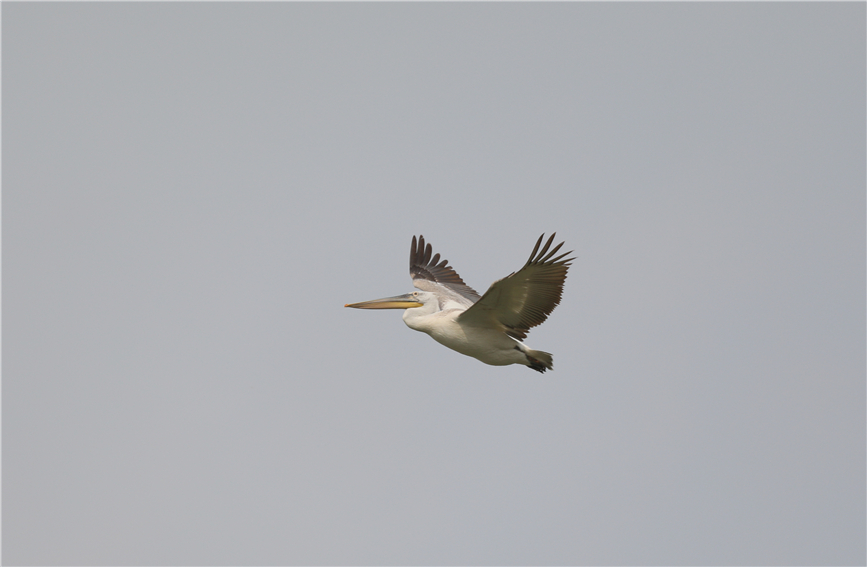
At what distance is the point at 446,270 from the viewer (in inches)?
529

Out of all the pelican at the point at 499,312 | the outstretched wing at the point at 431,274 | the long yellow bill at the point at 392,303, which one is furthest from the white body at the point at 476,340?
the outstretched wing at the point at 431,274

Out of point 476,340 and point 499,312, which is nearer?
point 499,312

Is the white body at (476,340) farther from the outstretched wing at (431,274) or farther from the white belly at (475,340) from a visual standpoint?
the outstretched wing at (431,274)

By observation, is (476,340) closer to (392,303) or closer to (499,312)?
(499,312)

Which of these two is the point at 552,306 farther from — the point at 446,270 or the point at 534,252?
the point at 446,270

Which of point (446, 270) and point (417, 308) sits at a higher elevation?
point (446, 270)

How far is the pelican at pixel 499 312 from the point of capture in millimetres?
8766

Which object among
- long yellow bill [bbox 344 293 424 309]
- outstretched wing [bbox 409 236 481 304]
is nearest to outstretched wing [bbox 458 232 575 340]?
long yellow bill [bbox 344 293 424 309]

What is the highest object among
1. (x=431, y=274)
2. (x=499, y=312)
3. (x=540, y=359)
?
(x=431, y=274)

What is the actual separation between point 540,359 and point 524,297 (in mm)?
1182

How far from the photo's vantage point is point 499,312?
372 inches

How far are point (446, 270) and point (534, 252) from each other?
5.10 m

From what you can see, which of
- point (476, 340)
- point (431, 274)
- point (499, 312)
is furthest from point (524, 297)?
point (431, 274)

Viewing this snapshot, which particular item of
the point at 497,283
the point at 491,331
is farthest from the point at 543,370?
the point at 497,283
